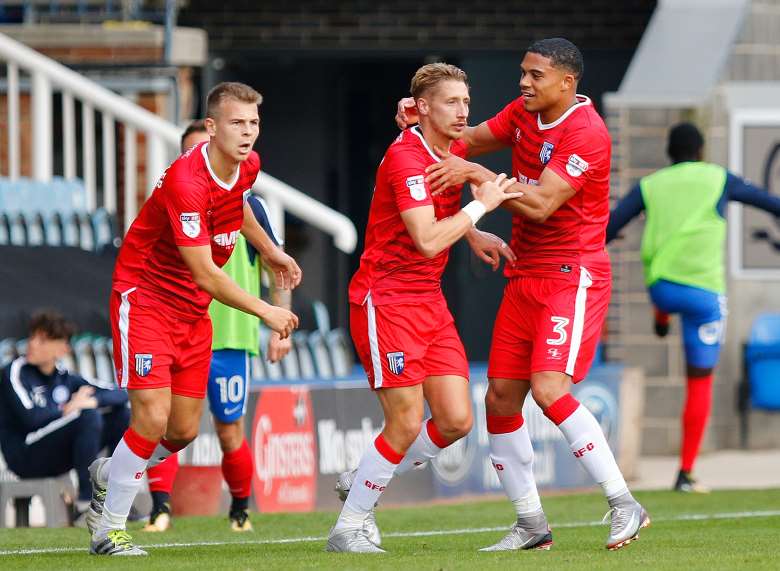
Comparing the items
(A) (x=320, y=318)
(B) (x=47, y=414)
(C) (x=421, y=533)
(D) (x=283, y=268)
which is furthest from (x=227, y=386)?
(A) (x=320, y=318)

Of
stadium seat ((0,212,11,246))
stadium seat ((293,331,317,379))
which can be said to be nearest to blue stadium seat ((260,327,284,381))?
stadium seat ((293,331,317,379))

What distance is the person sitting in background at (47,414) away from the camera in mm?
9633

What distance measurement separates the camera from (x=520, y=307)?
7465 mm

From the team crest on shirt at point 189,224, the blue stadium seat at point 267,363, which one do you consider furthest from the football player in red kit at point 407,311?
the blue stadium seat at point 267,363

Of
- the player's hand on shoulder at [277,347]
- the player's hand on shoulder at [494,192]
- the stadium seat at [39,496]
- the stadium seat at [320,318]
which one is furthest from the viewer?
the stadium seat at [320,318]

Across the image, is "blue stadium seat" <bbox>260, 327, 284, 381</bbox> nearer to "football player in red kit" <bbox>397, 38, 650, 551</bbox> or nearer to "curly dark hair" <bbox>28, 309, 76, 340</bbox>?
"curly dark hair" <bbox>28, 309, 76, 340</bbox>

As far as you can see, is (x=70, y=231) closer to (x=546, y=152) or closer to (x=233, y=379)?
(x=233, y=379)

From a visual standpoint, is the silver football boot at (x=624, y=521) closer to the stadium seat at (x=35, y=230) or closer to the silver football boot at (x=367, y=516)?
the silver football boot at (x=367, y=516)

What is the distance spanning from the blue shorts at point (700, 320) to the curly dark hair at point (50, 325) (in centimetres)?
367

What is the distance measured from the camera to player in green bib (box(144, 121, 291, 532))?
869 centimetres

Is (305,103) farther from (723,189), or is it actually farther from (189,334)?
(189,334)

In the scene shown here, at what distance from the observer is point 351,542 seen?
23.8ft

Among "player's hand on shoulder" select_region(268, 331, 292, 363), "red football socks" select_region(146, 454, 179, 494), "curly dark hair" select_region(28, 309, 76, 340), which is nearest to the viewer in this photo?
"player's hand on shoulder" select_region(268, 331, 292, 363)

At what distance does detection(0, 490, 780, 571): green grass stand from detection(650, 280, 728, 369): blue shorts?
83cm
